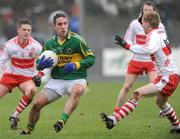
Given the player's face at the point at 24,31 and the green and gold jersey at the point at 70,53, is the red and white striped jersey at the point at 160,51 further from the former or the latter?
the player's face at the point at 24,31

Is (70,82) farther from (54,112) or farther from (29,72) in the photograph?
(54,112)

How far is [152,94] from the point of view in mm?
12094

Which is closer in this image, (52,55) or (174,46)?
(52,55)

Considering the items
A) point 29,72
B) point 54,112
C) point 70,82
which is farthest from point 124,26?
point 70,82

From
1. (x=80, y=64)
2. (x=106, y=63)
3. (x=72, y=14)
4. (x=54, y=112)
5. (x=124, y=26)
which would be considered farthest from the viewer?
(x=124, y=26)

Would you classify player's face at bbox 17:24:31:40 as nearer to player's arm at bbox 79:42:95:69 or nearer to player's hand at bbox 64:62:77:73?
player's arm at bbox 79:42:95:69

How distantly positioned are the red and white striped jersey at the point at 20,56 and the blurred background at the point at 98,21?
12137 millimetres

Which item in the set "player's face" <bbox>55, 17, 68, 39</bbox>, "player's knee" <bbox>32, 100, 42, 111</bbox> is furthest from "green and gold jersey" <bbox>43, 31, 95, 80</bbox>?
"player's knee" <bbox>32, 100, 42, 111</bbox>

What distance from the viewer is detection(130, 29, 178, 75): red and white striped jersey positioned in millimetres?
11820

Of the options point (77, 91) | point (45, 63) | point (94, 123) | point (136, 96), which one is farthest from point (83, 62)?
point (94, 123)

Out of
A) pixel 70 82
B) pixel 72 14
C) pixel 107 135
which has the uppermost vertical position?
pixel 72 14

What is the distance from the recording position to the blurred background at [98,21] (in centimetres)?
2709

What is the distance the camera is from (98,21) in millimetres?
37875

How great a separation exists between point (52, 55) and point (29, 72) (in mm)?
2434
